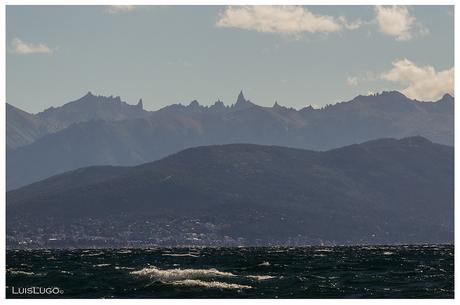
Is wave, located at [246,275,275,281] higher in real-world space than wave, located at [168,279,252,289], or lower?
lower

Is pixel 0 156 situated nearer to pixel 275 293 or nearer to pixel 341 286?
pixel 275 293

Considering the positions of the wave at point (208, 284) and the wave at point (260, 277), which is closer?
the wave at point (208, 284)

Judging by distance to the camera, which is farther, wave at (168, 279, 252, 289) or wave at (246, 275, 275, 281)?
wave at (246, 275, 275, 281)

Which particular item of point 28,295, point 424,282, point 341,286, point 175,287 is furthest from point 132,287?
point 424,282

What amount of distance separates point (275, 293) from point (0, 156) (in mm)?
33477

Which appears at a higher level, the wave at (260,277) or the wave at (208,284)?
the wave at (208,284)

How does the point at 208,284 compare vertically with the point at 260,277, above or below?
above

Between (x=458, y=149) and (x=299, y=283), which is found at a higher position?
(x=458, y=149)

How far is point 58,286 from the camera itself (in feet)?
392

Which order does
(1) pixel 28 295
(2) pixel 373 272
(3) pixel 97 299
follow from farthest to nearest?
(2) pixel 373 272 < (1) pixel 28 295 < (3) pixel 97 299

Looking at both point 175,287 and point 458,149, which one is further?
point 175,287

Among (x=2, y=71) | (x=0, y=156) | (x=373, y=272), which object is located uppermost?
(x=2, y=71)

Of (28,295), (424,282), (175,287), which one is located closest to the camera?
(28,295)

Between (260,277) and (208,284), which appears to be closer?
(208,284)
